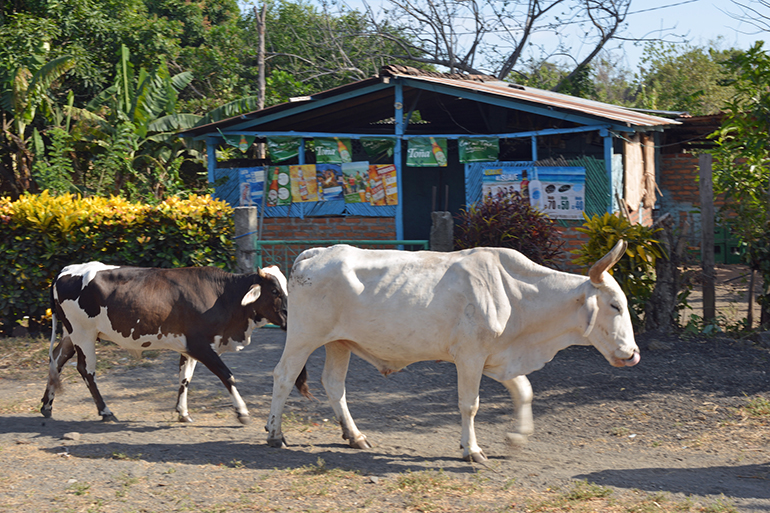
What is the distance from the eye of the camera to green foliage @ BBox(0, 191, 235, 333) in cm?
898

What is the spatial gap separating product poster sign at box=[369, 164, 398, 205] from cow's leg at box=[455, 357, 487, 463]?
6952mm

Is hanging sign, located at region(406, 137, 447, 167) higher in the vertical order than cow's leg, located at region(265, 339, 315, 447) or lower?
higher

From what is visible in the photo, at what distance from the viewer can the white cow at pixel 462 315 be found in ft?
17.0

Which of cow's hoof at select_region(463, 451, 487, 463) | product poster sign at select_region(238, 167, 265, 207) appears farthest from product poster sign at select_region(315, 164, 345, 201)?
cow's hoof at select_region(463, 451, 487, 463)

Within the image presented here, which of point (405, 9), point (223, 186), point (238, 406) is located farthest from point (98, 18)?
point (238, 406)

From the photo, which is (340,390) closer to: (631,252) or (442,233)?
(442,233)

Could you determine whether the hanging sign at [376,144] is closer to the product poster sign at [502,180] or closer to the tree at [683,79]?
the product poster sign at [502,180]

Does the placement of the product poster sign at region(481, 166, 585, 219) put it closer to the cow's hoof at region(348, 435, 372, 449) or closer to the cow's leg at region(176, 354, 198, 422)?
the cow's leg at region(176, 354, 198, 422)

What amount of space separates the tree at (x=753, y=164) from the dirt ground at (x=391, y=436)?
1.04 meters

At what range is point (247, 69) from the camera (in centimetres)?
2314

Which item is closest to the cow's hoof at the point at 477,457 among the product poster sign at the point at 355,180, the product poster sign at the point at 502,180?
the product poster sign at the point at 502,180

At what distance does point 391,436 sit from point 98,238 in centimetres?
509

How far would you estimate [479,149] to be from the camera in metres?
11.6

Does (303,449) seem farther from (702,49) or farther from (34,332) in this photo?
(702,49)
